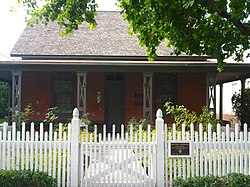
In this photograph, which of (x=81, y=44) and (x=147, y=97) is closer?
(x=147, y=97)

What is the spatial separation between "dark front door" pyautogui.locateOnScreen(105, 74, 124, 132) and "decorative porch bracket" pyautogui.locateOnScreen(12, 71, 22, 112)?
14.6 feet

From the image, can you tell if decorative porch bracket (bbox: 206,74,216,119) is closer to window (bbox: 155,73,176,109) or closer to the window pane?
window (bbox: 155,73,176,109)

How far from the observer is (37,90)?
655 inches

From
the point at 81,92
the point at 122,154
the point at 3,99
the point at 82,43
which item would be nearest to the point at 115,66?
the point at 81,92

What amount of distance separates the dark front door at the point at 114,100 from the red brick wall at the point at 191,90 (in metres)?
3.09

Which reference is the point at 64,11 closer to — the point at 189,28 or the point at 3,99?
the point at 189,28

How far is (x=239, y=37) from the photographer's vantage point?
1027cm

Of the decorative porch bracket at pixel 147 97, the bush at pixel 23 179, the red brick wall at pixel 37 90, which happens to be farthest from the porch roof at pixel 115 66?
the bush at pixel 23 179

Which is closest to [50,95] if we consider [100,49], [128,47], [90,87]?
[90,87]

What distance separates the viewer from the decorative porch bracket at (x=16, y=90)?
1469 cm

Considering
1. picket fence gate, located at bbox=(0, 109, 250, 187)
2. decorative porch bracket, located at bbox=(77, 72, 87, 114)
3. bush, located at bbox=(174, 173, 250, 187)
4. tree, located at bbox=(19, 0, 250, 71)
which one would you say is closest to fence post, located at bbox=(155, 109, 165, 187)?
picket fence gate, located at bbox=(0, 109, 250, 187)

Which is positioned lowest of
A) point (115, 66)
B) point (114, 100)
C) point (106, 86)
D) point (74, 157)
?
point (74, 157)

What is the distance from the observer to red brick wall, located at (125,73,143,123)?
16.6 metres

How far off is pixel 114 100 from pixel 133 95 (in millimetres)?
1066
